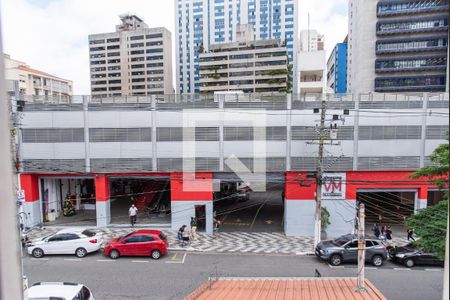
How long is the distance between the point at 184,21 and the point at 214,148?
74153mm

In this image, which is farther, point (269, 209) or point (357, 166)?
point (269, 209)

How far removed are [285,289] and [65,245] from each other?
10.5m

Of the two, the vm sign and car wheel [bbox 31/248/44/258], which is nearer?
car wheel [bbox 31/248/44/258]

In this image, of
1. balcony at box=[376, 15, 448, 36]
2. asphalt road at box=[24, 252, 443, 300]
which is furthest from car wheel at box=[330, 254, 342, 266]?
balcony at box=[376, 15, 448, 36]

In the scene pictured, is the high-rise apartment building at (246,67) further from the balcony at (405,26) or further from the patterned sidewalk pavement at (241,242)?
the patterned sidewalk pavement at (241,242)

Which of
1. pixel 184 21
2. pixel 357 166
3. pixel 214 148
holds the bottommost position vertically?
pixel 357 166

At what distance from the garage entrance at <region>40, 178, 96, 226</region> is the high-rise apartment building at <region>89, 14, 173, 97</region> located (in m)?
47.3

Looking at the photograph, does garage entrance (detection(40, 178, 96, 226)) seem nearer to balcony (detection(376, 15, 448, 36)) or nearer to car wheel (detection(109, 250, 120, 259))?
car wheel (detection(109, 250, 120, 259))

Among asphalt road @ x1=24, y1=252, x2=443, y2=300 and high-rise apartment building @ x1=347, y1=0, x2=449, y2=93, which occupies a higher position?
high-rise apartment building @ x1=347, y1=0, x2=449, y2=93

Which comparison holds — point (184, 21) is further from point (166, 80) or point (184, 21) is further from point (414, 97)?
point (414, 97)

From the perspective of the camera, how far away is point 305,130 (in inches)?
651

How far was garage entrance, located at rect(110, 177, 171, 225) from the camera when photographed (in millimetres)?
18875

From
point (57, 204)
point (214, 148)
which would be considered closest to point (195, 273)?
point (214, 148)

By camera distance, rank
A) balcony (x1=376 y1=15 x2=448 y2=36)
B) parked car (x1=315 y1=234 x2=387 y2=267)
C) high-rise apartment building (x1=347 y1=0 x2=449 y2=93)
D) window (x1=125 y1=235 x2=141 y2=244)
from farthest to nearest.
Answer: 1. high-rise apartment building (x1=347 y1=0 x2=449 y2=93)
2. balcony (x1=376 y1=15 x2=448 y2=36)
3. window (x1=125 y1=235 x2=141 y2=244)
4. parked car (x1=315 y1=234 x2=387 y2=267)
